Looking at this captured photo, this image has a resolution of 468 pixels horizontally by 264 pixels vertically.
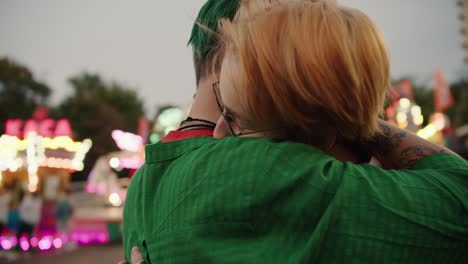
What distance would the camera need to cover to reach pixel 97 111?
4269 cm

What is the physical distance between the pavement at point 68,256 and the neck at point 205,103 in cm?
957

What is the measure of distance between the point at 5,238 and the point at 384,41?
13.0 m

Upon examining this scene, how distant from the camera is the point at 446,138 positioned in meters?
15.6

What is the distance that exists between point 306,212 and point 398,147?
0.37 metres

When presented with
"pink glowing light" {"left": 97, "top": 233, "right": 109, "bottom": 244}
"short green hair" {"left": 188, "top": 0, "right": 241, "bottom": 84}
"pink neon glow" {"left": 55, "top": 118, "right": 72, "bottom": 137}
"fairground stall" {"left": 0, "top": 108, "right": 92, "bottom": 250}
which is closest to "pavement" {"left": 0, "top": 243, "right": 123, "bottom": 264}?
"fairground stall" {"left": 0, "top": 108, "right": 92, "bottom": 250}

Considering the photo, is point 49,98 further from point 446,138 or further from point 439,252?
point 439,252

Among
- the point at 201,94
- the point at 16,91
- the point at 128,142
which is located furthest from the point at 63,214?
the point at 16,91

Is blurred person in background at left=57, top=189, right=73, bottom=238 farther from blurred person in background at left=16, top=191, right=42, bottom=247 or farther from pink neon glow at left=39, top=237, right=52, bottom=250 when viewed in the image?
blurred person in background at left=16, top=191, right=42, bottom=247

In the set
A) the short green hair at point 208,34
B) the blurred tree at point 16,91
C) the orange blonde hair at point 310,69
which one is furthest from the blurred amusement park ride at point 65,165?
the blurred tree at point 16,91

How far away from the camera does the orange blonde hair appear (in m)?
0.82

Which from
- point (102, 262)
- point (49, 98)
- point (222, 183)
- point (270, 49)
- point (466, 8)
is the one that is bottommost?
point (102, 262)

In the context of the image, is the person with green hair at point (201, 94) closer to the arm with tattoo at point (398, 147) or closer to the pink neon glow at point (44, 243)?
the arm with tattoo at point (398, 147)

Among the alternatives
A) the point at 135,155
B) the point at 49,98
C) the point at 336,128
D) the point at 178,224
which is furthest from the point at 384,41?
the point at 49,98

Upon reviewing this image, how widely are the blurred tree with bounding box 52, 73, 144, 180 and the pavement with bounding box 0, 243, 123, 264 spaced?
26.7m
